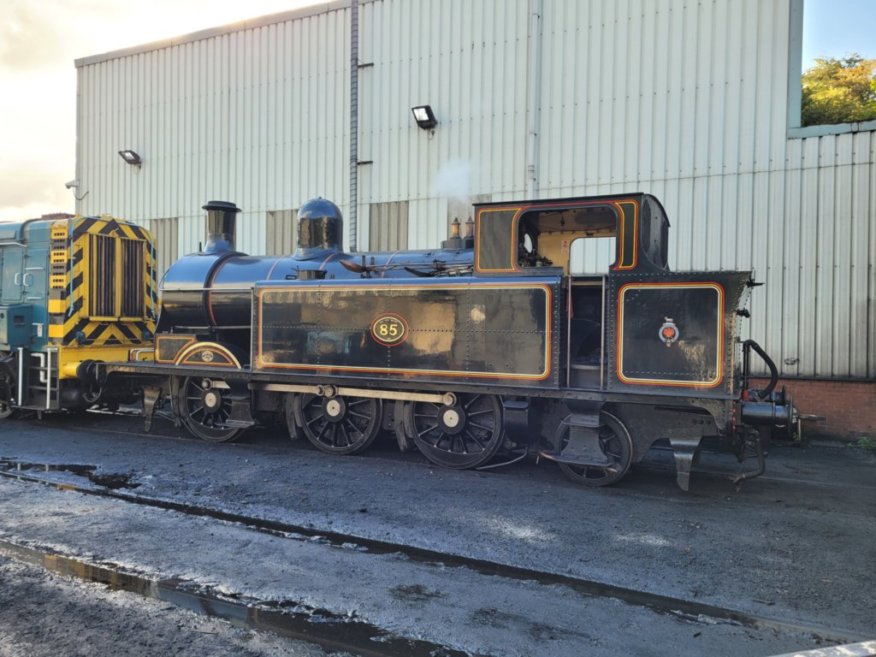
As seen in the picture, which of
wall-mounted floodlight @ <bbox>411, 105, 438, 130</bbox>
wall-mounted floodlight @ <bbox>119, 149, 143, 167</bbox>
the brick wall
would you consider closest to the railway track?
the brick wall

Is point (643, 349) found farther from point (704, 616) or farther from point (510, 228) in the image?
point (704, 616)

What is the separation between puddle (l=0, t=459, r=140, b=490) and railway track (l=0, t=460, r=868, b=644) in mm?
1501

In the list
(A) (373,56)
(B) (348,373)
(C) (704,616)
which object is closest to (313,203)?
(B) (348,373)

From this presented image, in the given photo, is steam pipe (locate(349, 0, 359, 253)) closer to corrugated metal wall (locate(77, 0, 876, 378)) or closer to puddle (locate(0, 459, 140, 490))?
corrugated metal wall (locate(77, 0, 876, 378))

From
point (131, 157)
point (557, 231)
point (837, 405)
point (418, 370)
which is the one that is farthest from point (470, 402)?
point (131, 157)

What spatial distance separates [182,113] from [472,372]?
11.6m

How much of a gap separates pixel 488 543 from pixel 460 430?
2.17 m

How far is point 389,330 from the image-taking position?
6742 mm

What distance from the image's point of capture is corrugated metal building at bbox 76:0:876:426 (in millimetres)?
9188

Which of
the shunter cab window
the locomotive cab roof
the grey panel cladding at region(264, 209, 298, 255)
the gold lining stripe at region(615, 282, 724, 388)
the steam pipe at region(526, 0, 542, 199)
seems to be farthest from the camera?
the grey panel cladding at region(264, 209, 298, 255)

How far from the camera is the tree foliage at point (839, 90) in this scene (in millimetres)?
16370

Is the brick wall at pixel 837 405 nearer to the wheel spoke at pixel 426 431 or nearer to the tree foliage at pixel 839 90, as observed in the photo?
the wheel spoke at pixel 426 431

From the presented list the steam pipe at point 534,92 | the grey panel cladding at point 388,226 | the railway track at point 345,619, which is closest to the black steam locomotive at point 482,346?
the railway track at point 345,619

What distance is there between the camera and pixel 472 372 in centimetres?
631
